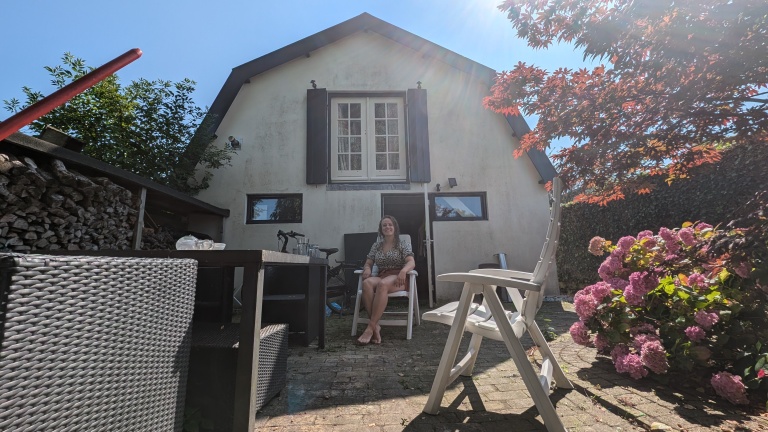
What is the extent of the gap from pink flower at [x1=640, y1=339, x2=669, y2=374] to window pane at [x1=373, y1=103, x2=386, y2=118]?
5284 millimetres

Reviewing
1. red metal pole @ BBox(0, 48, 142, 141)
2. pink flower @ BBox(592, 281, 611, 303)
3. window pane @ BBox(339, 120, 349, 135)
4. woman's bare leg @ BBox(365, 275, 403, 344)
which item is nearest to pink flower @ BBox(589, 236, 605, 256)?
pink flower @ BBox(592, 281, 611, 303)

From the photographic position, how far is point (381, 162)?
20.0 ft

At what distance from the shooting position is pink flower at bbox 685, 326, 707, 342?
1843 millimetres

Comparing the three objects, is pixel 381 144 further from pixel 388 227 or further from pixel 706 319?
pixel 706 319

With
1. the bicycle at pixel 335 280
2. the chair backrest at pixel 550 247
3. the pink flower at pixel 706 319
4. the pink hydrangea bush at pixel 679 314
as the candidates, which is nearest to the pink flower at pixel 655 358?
the pink hydrangea bush at pixel 679 314

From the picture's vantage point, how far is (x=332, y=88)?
6203 mm

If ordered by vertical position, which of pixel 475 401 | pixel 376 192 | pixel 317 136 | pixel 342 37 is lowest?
pixel 475 401

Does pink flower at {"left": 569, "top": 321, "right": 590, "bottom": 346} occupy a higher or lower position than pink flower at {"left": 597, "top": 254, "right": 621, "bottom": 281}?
lower

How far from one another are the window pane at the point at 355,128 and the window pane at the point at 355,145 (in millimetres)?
110

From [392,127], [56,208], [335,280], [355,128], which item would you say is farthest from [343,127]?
[56,208]

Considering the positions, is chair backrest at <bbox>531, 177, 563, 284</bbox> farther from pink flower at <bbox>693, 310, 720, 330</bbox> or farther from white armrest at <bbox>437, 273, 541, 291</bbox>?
pink flower at <bbox>693, 310, 720, 330</bbox>

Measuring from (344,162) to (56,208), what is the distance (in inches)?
154

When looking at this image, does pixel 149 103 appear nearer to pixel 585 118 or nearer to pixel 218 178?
pixel 218 178

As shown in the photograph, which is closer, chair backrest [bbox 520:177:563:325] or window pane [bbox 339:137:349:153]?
chair backrest [bbox 520:177:563:325]
